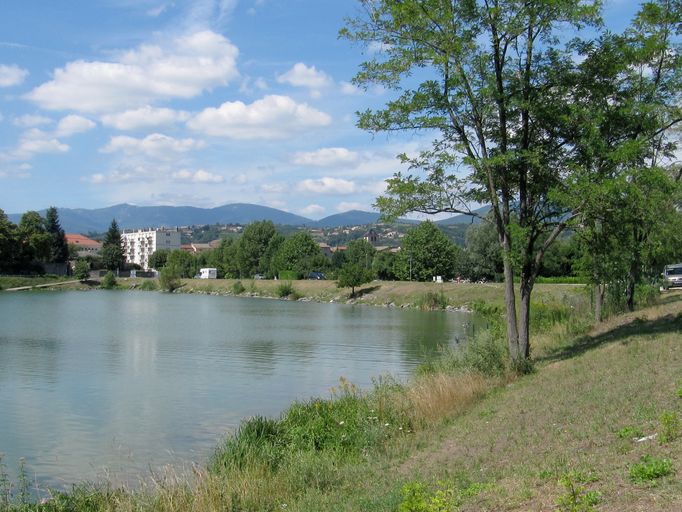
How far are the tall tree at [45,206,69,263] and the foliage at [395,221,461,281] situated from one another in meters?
78.9

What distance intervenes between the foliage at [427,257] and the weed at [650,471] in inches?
3718

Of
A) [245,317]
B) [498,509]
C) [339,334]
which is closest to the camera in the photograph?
[498,509]

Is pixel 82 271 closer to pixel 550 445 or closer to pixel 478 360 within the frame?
pixel 478 360

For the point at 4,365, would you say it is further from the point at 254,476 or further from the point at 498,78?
the point at 498,78

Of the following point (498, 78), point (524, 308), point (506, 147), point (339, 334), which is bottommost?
point (339, 334)

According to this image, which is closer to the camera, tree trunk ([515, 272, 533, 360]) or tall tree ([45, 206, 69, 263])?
tree trunk ([515, 272, 533, 360])

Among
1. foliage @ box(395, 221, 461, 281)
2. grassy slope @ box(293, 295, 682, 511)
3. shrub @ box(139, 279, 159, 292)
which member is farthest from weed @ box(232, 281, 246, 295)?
grassy slope @ box(293, 295, 682, 511)

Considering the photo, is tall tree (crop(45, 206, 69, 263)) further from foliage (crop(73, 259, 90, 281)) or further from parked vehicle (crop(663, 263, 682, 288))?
parked vehicle (crop(663, 263, 682, 288))

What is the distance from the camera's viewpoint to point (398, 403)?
46.7 feet

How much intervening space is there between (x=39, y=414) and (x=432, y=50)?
14200 millimetres

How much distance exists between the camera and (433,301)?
251 ft

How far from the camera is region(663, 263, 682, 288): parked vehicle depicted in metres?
42.8

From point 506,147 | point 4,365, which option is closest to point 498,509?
point 506,147

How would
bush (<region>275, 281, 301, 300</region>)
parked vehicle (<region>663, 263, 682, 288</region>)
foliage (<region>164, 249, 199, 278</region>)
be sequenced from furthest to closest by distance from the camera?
foliage (<region>164, 249, 199, 278</region>)
bush (<region>275, 281, 301, 300</region>)
parked vehicle (<region>663, 263, 682, 288</region>)
